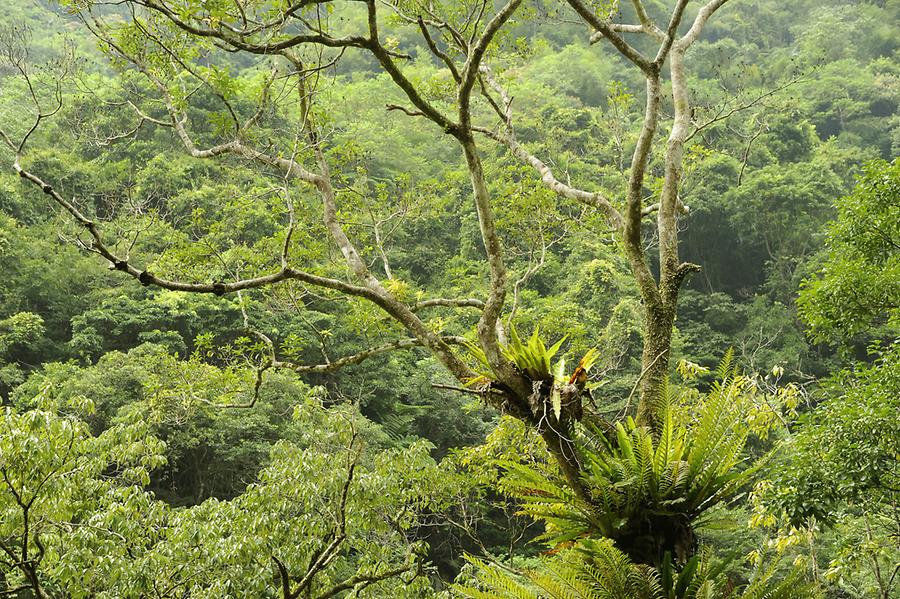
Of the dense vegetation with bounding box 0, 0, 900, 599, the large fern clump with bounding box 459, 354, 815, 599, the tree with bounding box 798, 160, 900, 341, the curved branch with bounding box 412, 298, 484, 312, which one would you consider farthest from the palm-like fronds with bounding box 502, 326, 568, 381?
the tree with bounding box 798, 160, 900, 341

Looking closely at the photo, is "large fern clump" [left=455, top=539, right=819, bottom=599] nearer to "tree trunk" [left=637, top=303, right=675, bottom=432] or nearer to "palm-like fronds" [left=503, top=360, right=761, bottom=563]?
"palm-like fronds" [left=503, top=360, right=761, bottom=563]

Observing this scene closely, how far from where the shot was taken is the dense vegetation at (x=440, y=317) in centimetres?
262

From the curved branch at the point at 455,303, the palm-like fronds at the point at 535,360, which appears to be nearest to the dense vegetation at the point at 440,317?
the palm-like fronds at the point at 535,360

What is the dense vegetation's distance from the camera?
103 inches

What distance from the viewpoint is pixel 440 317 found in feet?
36.7

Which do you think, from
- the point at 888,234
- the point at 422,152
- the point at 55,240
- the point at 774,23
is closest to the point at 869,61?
the point at 774,23

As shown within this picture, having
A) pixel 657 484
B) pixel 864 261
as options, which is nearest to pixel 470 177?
pixel 657 484

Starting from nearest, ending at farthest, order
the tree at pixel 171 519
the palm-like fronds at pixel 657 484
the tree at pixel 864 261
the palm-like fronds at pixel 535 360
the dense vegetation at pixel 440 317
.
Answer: the palm-like fronds at pixel 657 484 < the palm-like fronds at pixel 535 360 < the dense vegetation at pixel 440 317 < the tree at pixel 171 519 < the tree at pixel 864 261

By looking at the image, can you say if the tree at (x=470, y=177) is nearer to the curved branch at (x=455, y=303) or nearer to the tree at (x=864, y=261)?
the curved branch at (x=455, y=303)

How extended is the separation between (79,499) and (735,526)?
4.14 meters

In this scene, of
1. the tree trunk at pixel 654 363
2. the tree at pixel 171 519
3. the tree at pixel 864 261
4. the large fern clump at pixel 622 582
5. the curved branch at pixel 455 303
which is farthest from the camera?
the tree at pixel 864 261

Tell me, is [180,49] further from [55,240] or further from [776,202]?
[776,202]

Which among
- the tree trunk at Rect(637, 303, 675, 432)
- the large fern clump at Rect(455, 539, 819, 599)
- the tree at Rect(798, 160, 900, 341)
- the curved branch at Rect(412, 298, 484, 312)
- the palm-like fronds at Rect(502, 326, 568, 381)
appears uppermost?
the curved branch at Rect(412, 298, 484, 312)

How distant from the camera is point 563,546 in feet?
8.32
